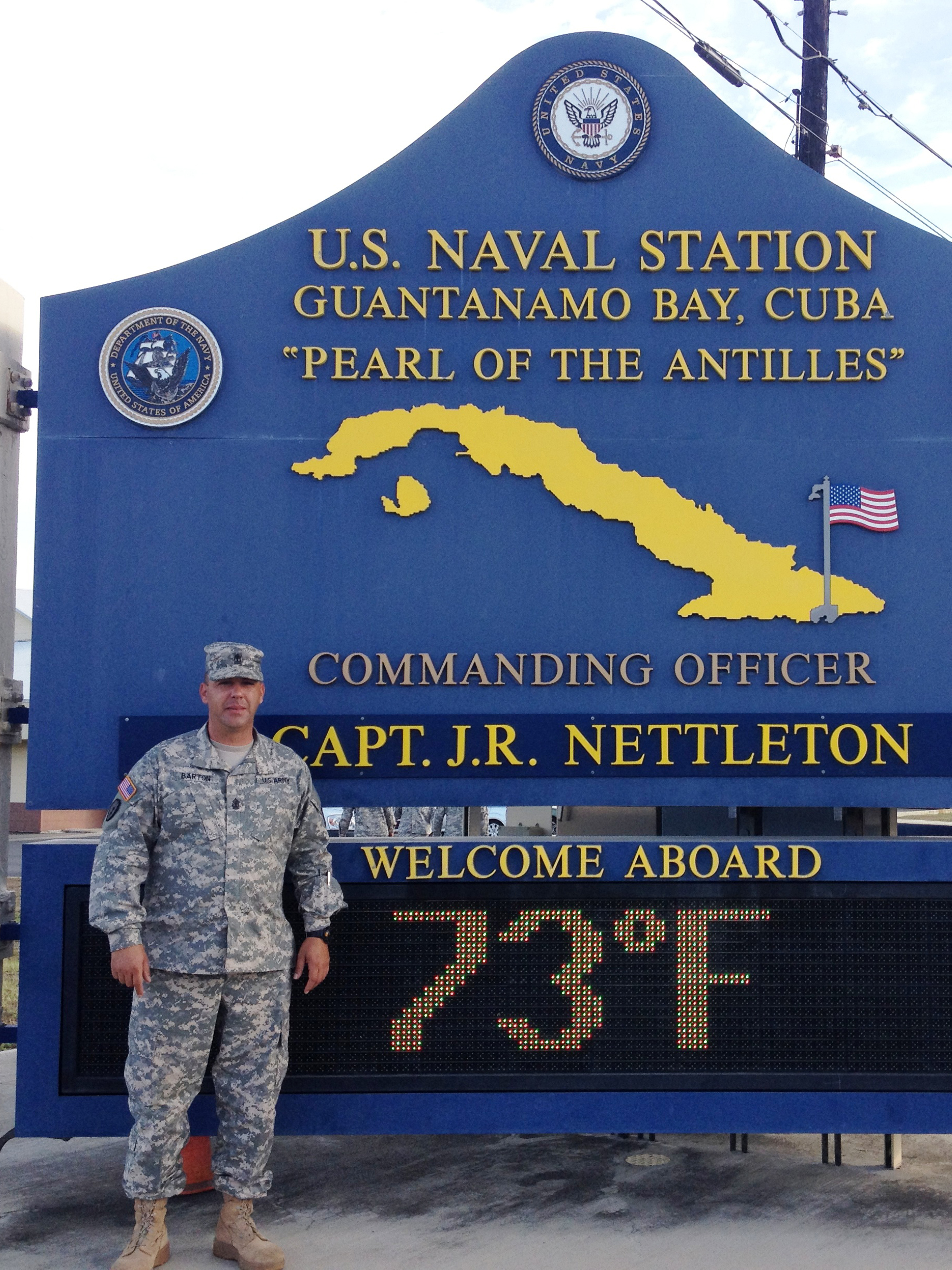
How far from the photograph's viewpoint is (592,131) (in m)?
4.12

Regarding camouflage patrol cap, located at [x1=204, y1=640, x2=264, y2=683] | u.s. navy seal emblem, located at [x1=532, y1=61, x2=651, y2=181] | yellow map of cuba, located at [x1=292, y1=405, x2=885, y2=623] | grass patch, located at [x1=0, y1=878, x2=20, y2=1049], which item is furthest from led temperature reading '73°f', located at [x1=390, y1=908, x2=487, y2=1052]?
grass patch, located at [x1=0, y1=878, x2=20, y2=1049]

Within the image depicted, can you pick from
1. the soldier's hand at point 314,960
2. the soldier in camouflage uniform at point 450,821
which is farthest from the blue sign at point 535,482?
the soldier in camouflage uniform at point 450,821

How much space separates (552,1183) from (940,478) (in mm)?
2844

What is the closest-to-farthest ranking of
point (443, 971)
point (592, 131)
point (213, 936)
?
point (213, 936)
point (443, 971)
point (592, 131)

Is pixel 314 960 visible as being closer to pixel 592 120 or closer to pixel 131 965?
pixel 131 965

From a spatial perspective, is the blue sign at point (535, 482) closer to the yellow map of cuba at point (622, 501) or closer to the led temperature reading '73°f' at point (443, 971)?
the yellow map of cuba at point (622, 501)

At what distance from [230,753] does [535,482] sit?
1.35m

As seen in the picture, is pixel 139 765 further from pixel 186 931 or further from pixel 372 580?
pixel 372 580

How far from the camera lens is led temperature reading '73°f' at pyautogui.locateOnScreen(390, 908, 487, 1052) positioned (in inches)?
146

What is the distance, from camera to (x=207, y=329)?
4.03 m

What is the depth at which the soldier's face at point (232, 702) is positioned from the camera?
357 centimetres

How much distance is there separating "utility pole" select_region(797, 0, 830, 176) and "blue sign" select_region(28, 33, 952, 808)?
18.4 feet

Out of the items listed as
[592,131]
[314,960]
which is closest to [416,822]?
[314,960]

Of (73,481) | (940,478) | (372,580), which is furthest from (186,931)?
(940,478)
